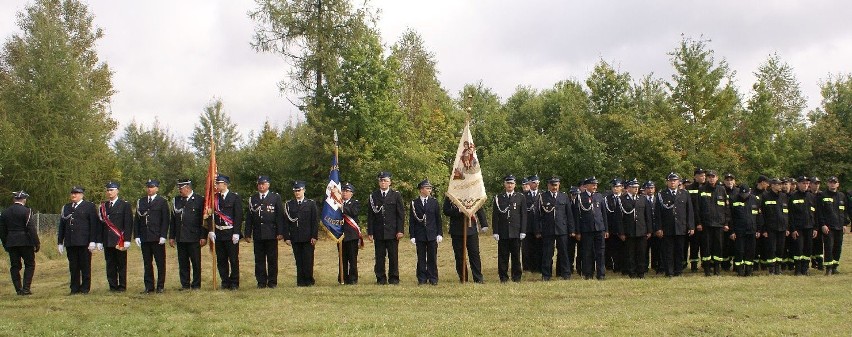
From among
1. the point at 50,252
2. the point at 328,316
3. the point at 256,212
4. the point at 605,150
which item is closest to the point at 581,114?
the point at 605,150

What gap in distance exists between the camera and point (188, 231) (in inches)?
581

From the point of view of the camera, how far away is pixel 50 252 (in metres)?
26.0

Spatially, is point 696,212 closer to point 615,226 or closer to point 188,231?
point 615,226

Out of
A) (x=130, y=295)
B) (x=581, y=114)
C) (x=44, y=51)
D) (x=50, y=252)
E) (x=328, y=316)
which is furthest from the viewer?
(x=581, y=114)

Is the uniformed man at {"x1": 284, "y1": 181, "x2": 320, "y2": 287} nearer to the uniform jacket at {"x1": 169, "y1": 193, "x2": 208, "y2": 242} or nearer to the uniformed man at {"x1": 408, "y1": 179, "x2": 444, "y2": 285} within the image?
the uniform jacket at {"x1": 169, "y1": 193, "x2": 208, "y2": 242}

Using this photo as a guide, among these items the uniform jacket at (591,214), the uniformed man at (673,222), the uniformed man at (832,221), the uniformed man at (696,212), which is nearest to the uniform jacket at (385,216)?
the uniform jacket at (591,214)

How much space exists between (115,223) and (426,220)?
557 cm

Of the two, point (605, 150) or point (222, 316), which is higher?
point (605, 150)

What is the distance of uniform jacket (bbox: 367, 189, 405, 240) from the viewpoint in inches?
599

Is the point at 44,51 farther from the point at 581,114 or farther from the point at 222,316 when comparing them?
the point at 222,316

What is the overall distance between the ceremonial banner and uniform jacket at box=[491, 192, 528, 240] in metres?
0.38

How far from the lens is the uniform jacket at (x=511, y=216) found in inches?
600

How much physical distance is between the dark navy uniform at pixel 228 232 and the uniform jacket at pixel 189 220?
0.30 metres

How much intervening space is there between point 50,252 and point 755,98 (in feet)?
106
